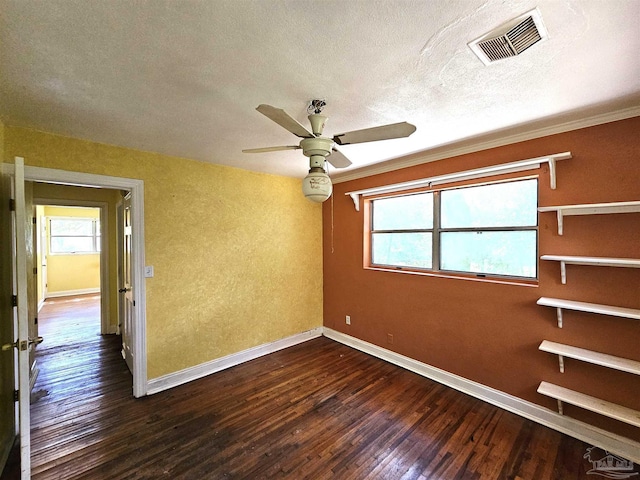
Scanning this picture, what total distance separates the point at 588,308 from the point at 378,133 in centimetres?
198

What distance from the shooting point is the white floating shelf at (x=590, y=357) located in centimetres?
176

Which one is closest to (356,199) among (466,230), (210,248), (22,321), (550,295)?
(466,230)

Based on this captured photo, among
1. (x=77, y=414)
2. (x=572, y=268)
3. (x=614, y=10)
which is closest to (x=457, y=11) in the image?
(x=614, y=10)

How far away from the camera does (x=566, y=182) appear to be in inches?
83.1

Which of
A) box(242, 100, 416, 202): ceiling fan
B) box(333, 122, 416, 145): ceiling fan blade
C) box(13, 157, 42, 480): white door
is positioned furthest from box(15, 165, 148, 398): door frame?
box(333, 122, 416, 145): ceiling fan blade

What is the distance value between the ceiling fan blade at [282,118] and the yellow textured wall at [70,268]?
8165 millimetres

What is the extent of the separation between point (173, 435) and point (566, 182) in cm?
375

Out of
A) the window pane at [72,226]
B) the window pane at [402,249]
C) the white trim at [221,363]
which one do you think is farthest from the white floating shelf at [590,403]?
the window pane at [72,226]

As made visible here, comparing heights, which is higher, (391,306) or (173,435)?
(391,306)

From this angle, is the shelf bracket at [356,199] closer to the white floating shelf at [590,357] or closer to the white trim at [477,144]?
the white trim at [477,144]

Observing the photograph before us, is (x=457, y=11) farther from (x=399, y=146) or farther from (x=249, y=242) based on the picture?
(x=249, y=242)

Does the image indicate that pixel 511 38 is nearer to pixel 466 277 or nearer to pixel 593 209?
pixel 593 209

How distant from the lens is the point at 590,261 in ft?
6.28

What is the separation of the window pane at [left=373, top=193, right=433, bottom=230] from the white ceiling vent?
182 cm
